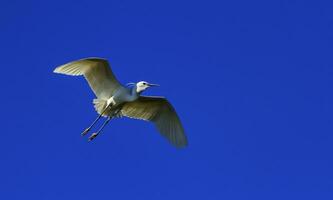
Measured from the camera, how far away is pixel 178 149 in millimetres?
26984

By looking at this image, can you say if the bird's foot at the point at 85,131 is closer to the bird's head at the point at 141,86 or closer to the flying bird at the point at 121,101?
the flying bird at the point at 121,101

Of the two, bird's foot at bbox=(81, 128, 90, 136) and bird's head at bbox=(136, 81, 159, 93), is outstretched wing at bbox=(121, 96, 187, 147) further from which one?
bird's foot at bbox=(81, 128, 90, 136)

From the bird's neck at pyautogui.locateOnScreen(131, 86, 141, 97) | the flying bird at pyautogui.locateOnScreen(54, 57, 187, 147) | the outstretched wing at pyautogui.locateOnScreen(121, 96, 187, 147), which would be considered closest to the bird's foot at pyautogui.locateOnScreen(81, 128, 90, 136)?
the flying bird at pyautogui.locateOnScreen(54, 57, 187, 147)

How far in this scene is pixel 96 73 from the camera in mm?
26016

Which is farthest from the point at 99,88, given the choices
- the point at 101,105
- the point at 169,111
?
the point at 169,111

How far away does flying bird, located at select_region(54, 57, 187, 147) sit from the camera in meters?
25.8

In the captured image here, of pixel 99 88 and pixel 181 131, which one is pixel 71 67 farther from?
pixel 181 131

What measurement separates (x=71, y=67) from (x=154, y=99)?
3.11 m

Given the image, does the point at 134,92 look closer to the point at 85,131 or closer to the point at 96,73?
the point at 96,73

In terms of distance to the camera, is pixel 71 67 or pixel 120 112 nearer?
pixel 71 67

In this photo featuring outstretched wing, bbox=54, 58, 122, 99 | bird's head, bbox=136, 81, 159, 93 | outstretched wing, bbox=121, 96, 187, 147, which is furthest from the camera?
outstretched wing, bbox=121, 96, 187, 147

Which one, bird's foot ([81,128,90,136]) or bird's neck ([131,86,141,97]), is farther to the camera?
bird's foot ([81,128,90,136])

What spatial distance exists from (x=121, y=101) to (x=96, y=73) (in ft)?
3.93

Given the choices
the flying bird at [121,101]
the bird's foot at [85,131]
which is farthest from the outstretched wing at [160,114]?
the bird's foot at [85,131]
